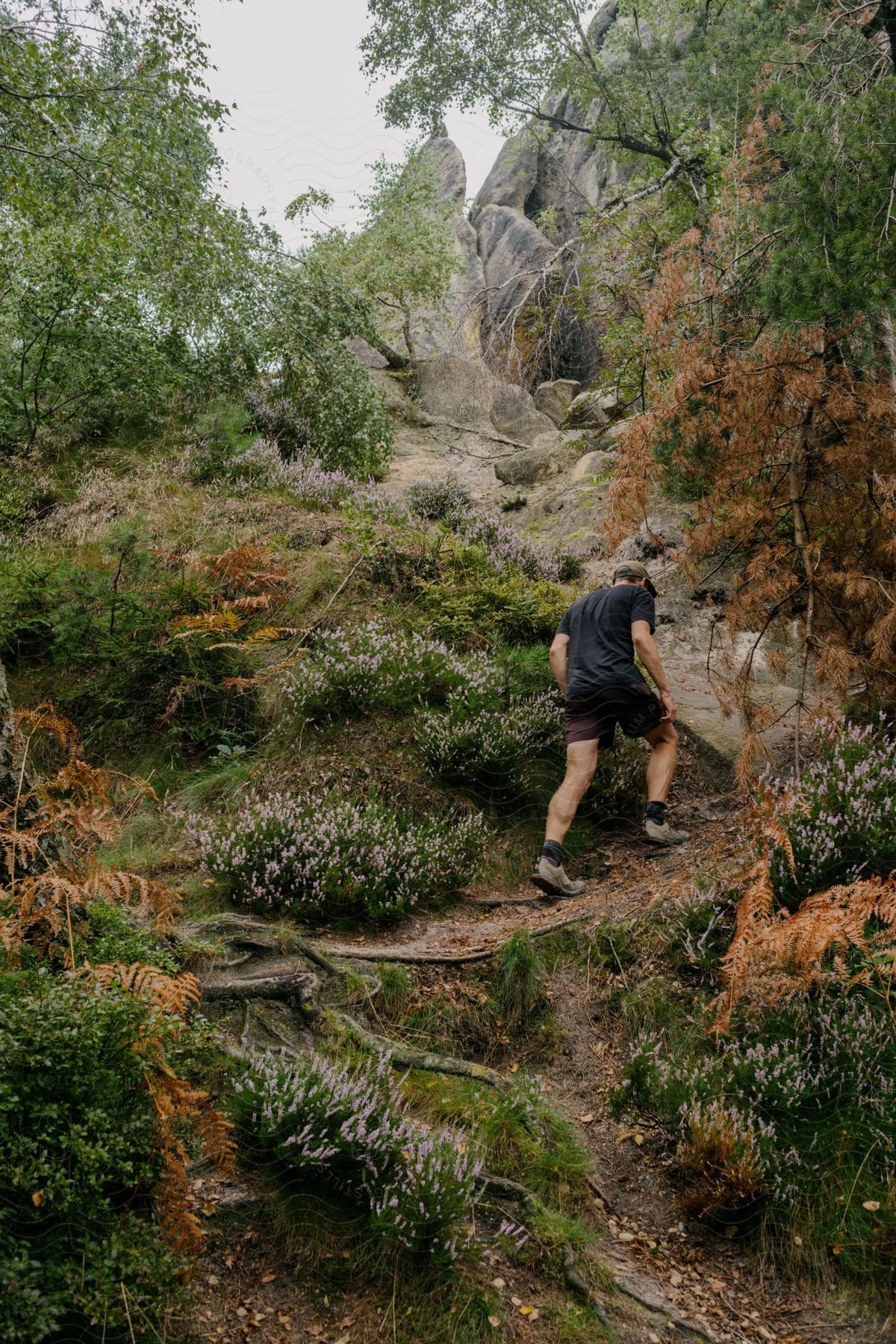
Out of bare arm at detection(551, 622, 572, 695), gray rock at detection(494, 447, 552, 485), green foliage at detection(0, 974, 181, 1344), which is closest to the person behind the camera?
green foliage at detection(0, 974, 181, 1344)

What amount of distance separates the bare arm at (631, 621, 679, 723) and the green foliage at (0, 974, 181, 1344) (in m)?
4.45

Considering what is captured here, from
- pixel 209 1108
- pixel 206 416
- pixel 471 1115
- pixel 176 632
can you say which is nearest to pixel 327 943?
pixel 471 1115

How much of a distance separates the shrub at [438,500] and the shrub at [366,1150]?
9.79 metres

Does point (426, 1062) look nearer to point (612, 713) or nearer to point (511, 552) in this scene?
point (612, 713)

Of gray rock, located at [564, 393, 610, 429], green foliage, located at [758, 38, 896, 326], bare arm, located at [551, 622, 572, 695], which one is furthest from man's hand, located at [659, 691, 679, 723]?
gray rock, located at [564, 393, 610, 429]

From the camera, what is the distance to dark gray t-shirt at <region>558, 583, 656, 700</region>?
6.27 meters

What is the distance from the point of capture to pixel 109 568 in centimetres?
830

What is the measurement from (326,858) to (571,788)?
73.1 inches

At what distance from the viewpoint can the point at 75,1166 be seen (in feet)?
8.07

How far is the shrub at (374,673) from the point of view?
7.04m

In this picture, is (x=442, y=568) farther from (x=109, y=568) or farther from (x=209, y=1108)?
(x=209, y=1108)

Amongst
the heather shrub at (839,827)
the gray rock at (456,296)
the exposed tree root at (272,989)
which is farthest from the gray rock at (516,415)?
the exposed tree root at (272,989)

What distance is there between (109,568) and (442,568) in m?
3.45

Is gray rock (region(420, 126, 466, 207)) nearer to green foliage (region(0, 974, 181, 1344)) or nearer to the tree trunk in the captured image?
the tree trunk
